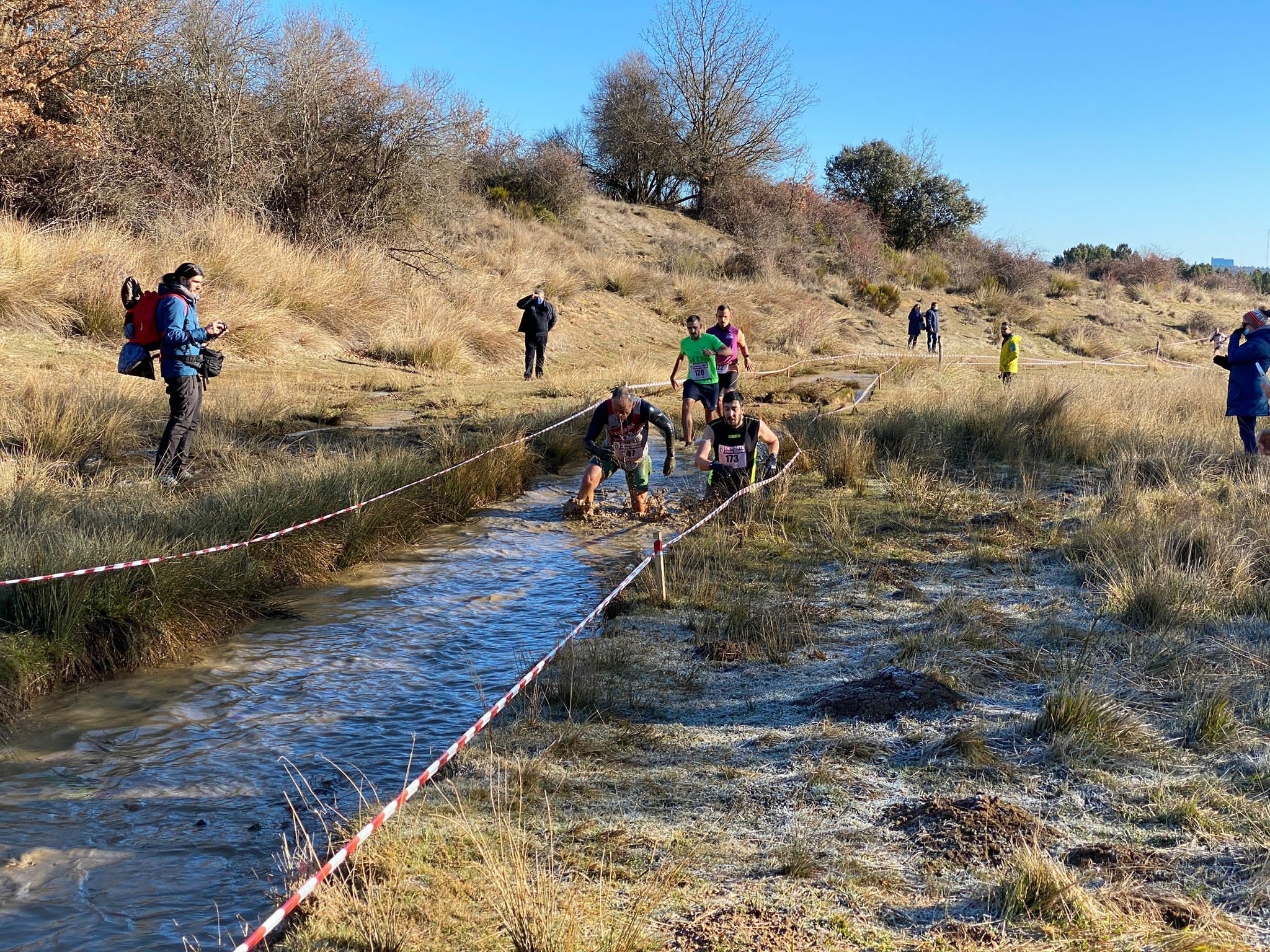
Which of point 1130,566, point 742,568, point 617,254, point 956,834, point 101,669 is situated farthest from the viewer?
point 617,254

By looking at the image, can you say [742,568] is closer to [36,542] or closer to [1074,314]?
[36,542]

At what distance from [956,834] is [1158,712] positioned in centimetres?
179

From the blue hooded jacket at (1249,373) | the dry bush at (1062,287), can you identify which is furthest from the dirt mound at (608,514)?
the dry bush at (1062,287)

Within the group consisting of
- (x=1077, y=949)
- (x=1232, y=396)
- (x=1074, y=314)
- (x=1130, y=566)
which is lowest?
(x=1077, y=949)

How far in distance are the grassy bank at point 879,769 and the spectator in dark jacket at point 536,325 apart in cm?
1039

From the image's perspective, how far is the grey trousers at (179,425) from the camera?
9.00m

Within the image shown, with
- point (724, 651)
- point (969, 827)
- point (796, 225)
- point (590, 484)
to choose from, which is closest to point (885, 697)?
point (724, 651)

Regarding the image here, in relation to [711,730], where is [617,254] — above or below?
above

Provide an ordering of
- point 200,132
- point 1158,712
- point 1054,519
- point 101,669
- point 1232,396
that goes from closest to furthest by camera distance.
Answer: point 1158,712, point 101,669, point 1054,519, point 1232,396, point 200,132

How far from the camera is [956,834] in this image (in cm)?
398

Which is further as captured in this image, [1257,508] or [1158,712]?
[1257,508]

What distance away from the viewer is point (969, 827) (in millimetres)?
4031

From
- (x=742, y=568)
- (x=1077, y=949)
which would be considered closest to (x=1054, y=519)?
(x=742, y=568)

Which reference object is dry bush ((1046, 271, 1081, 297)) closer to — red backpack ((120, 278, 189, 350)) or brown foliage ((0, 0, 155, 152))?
brown foliage ((0, 0, 155, 152))
